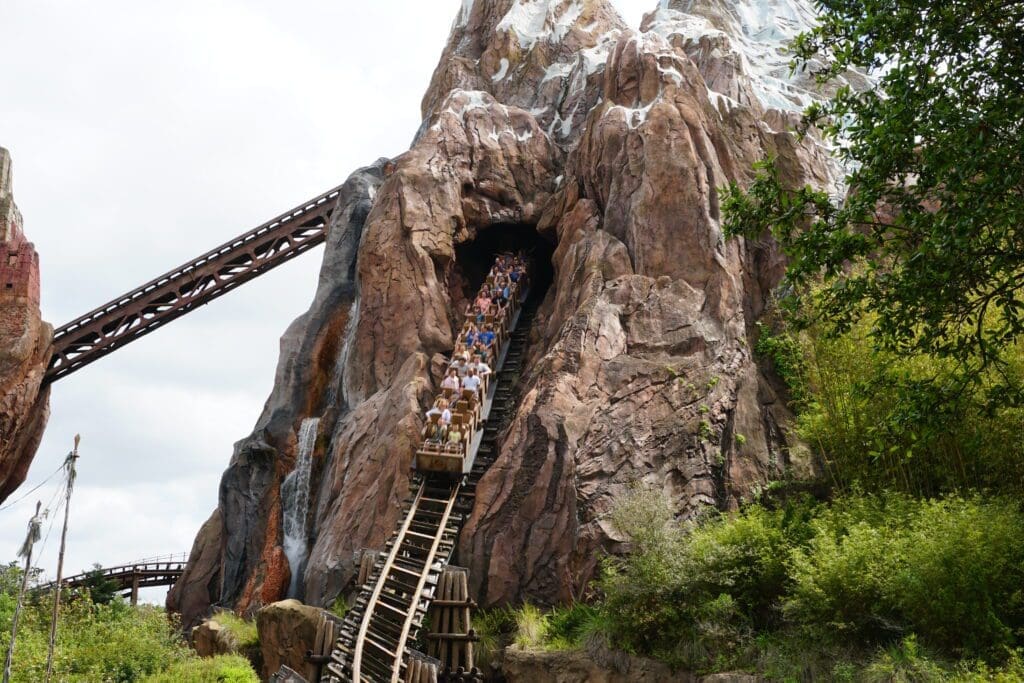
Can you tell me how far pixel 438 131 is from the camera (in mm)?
26250

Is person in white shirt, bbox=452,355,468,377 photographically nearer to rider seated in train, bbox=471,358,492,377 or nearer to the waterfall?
rider seated in train, bbox=471,358,492,377

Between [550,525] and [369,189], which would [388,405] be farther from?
[369,189]

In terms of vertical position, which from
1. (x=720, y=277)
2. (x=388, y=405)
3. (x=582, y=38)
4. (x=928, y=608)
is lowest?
(x=928, y=608)

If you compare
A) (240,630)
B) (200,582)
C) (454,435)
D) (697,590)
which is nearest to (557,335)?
(454,435)

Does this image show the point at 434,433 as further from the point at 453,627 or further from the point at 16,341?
the point at 16,341

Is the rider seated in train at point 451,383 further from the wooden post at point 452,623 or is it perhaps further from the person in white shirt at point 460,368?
the wooden post at point 452,623

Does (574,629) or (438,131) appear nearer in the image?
(574,629)

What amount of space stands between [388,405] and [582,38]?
21.7 m

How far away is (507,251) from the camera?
1054 inches

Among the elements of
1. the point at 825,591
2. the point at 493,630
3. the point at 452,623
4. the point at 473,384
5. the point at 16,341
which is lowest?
the point at 493,630

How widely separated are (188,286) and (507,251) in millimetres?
11644

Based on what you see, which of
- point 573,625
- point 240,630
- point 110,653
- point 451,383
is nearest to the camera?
point 573,625

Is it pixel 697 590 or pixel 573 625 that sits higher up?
pixel 697 590

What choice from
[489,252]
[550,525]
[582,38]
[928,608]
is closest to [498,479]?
[550,525]
